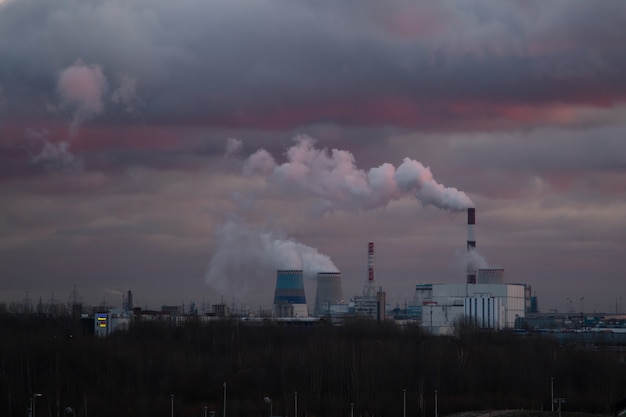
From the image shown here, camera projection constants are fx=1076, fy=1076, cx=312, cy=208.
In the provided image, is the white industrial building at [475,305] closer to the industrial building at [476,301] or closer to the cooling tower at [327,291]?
the industrial building at [476,301]

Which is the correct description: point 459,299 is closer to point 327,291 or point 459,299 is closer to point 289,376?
point 327,291

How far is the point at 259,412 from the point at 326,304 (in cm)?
8323

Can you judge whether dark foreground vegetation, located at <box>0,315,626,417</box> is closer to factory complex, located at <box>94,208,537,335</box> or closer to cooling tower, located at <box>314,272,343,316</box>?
factory complex, located at <box>94,208,537,335</box>

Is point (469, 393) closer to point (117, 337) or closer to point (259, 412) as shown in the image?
point (259, 412)

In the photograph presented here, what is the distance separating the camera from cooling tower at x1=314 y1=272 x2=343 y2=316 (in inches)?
4970

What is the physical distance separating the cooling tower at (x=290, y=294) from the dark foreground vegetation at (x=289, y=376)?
1885 inches

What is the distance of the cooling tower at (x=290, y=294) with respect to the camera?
113 metres

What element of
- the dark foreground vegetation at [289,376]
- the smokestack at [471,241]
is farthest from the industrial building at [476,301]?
the dark foreground vegetation at [289,376]

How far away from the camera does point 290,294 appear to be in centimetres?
11288

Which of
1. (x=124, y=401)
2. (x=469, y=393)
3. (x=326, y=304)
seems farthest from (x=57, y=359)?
(x=326, y=304)

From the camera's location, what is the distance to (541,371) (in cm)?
5600

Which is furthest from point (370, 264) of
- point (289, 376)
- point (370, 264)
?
point (289, 376)

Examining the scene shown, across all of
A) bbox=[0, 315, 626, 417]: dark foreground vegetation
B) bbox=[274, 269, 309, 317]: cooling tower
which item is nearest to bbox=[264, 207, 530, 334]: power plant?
bbox=[274, 269, 309, 317]: cooling tower

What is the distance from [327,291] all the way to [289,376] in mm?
74291
